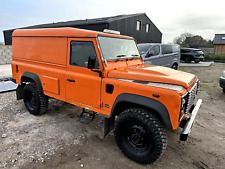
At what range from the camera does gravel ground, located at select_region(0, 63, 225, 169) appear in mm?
2652

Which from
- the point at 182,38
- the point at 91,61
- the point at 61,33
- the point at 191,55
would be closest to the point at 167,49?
the point at 61,33

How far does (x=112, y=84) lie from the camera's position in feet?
8.85

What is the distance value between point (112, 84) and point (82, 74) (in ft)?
2.33

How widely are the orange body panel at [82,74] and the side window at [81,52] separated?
0.24 ft

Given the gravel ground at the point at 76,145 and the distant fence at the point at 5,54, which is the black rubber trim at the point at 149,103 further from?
the distant fence at the point at 5,54

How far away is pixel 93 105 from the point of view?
301cm

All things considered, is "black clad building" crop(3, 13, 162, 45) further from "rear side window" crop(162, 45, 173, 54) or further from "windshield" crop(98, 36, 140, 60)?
"windshield" crop(98, 36, 140, 60)

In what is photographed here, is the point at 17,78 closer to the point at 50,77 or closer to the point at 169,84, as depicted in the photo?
the point at 50,77

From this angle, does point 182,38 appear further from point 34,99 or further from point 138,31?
point 34,99

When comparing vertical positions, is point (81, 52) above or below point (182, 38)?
below

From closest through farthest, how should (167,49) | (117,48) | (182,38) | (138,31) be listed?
(117,48), (167,49), (138,31), (182,38)

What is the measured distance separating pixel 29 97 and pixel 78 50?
7.55 ft

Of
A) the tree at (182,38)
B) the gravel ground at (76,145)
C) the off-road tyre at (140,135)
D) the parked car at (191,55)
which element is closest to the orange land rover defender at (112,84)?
the off-road tyre at (140,135)

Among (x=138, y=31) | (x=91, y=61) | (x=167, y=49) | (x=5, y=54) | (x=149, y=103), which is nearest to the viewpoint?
(x=149, y=103)
